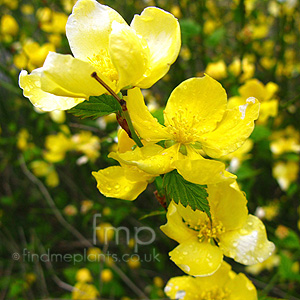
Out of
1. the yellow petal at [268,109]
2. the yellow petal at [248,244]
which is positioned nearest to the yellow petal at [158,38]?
the yellow petal at [248,244]

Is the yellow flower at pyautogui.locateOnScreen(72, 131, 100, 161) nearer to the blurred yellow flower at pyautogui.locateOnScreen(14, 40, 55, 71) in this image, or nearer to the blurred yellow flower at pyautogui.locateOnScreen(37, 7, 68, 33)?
the blurred yellow flower at pyautogui.locateOnScreen(14, 40, 55, 71)

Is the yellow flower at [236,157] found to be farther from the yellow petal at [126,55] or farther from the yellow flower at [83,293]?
the yellow flower at [83,293]

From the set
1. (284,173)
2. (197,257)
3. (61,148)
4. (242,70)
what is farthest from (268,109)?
(61,148)

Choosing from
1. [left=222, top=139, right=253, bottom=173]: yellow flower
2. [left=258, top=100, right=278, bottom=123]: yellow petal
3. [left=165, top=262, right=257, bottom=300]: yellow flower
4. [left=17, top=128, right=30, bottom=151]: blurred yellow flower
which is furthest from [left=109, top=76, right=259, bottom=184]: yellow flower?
[left=17, top=128, right=30, bottom=151]: blurred yellow flower

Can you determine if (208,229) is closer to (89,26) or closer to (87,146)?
(89,26)

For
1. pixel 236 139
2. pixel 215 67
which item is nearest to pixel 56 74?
pixel 236 139

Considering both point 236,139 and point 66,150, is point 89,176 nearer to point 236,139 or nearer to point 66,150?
point 66,150
